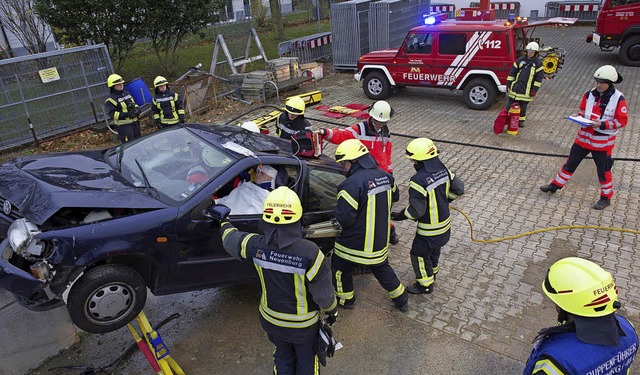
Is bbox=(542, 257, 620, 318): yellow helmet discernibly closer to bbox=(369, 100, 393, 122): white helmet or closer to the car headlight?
bbox=(369, 100, 393, 122): white helmet

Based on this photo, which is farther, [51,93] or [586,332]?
[51,93]

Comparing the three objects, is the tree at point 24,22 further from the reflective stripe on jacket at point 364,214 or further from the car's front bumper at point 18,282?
the reflective stripe on jacket at point 364,214

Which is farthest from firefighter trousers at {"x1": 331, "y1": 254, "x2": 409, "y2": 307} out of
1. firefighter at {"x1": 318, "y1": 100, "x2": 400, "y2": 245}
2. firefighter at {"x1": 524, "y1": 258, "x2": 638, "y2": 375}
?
firefighter at {"x1": 524, "y1": 258, "x2": 638, "y2": 375}

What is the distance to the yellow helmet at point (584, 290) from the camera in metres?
2.18

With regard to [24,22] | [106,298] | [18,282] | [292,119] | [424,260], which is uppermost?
[24,22]

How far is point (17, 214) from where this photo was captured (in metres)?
3.52

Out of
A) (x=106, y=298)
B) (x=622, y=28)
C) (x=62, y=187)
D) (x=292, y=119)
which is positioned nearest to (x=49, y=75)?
(x=292, y=119)

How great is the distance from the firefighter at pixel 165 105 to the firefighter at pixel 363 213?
16.2 ft

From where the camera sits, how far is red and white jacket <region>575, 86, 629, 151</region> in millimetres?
5625

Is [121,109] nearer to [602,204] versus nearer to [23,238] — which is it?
[23,238]

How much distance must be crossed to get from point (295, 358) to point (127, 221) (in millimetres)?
1622

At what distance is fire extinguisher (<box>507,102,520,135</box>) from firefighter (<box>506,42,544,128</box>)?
0.16m

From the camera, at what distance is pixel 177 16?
12.2 m

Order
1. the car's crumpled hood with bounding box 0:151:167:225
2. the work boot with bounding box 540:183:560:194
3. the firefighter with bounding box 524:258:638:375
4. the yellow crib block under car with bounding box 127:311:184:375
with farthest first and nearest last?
the work boot with bounding box 540:183:560:194
the yellow crib block under car with bounding box 127:311:184:375
the car's crumpled hood with bounding box 0:151:167:225
the firefighter with bounding box 524:258:638:375
